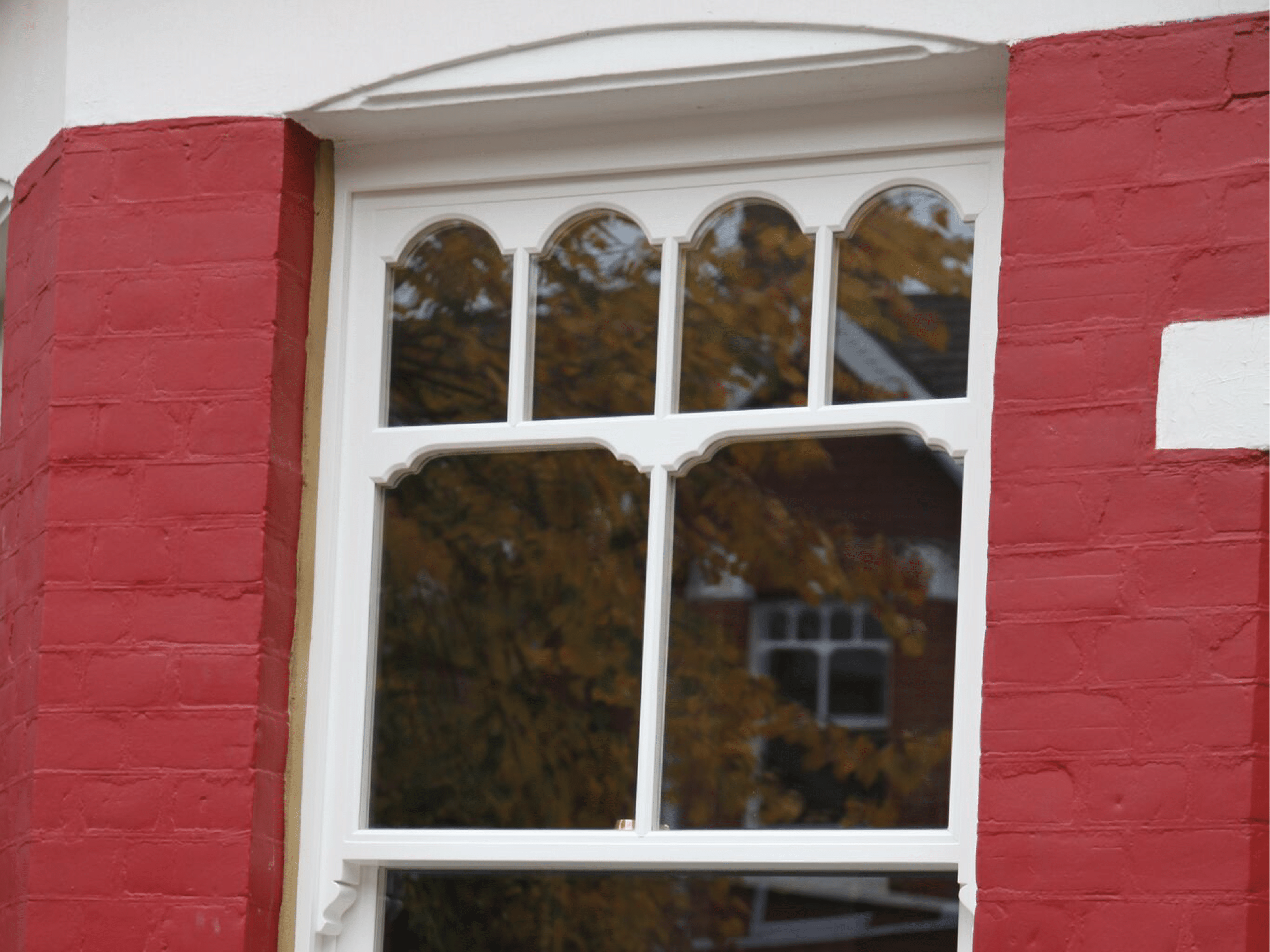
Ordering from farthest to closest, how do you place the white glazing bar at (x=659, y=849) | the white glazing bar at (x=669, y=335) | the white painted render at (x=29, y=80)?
1. the white painted render at (x=29, y=80)
2. the white glazing bar at (x=669, y=335)
3. the white glazing bar at (x=659, y=849)

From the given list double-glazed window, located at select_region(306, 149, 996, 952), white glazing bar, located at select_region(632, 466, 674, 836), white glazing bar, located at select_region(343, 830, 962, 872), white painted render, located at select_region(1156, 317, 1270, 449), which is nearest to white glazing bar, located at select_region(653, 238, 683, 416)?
double-glazed window, located at select_region(306, 149, 996, 952)

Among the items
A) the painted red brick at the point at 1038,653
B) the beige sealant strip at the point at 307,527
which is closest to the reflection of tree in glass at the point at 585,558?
the beige sealant strip at the point at 307,527

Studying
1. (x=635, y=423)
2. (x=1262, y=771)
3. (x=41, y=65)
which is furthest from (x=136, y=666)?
(x=1262, y=771)

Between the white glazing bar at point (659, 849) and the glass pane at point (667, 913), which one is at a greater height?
the white glazing bar at point (659, 849)

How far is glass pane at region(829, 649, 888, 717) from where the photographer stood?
3.79 metres

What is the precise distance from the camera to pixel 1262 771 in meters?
3.26

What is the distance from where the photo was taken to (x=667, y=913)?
12.7ft

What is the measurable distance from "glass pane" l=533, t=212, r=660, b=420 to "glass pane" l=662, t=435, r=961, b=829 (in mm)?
217

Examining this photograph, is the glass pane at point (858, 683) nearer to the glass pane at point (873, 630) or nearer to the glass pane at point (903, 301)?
the glass pane at point (873, 630)

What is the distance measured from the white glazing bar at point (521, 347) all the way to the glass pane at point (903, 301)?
0.57m

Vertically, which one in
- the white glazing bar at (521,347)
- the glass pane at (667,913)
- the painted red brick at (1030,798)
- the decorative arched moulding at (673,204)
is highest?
the decorative arched moulding at (673,204)

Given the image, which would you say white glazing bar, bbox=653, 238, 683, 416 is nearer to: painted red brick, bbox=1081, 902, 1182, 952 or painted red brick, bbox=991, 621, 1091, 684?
painted red brick, bbox=991, 621, 1091, 684

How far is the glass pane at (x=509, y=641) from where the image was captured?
402cm

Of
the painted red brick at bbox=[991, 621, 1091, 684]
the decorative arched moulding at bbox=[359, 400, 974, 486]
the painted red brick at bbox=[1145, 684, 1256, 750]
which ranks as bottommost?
the painted red brick at bbox=[1145, 684, 1256, 750]
